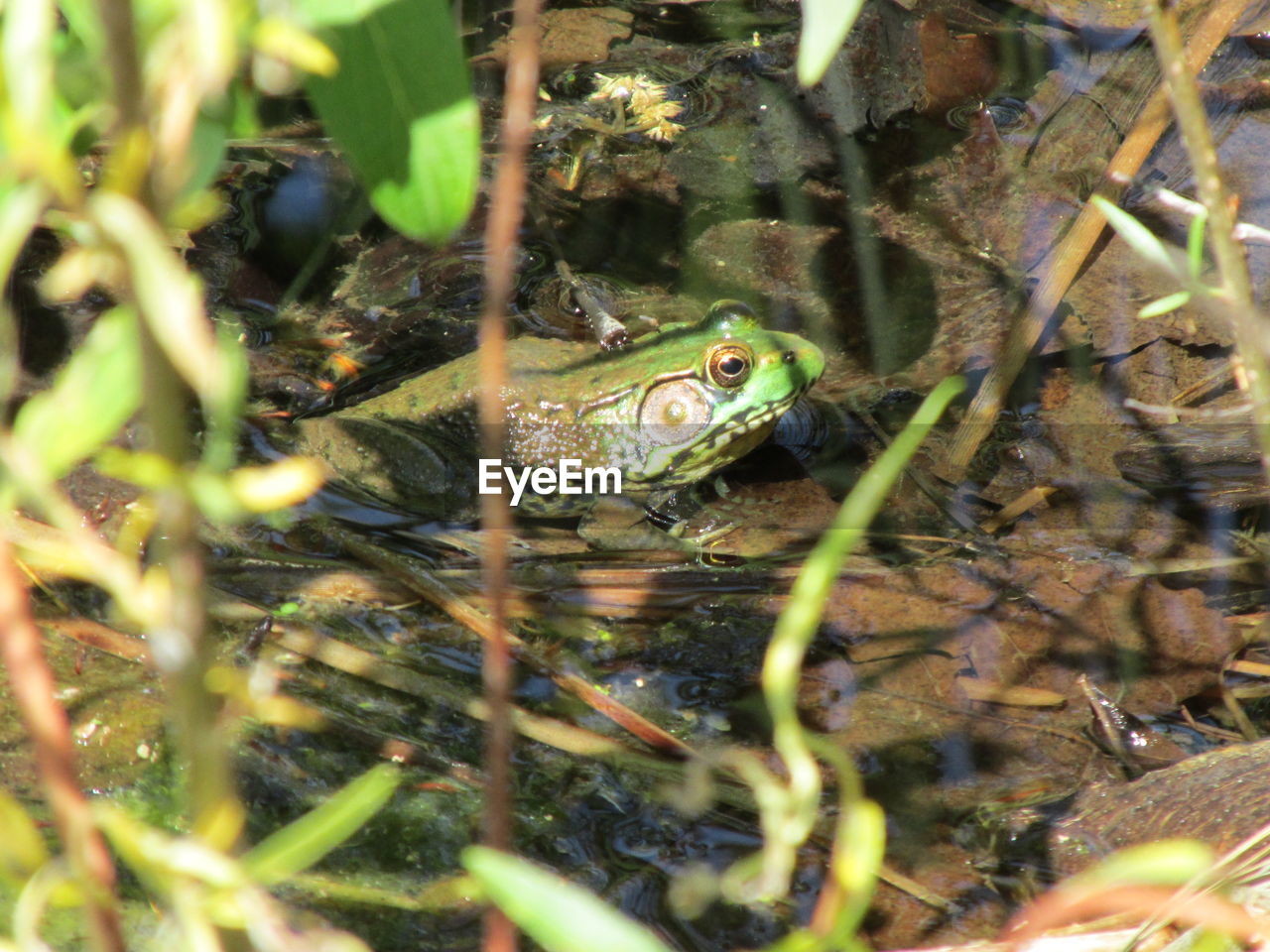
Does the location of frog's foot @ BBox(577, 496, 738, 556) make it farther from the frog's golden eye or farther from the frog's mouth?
the frog's golden eye

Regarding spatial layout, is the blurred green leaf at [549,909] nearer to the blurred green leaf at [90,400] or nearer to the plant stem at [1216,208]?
the blurred green leaf at [90,400]

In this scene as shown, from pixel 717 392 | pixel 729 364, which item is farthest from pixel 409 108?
pixel 717 392

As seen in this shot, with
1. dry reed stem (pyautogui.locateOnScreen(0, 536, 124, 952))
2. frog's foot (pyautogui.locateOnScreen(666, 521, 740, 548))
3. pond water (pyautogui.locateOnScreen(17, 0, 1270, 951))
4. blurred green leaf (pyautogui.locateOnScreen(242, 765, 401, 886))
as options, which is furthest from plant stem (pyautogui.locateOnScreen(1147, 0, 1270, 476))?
frog's foot (pyautogui.locateOnScreen(666, 521, 740, 548))

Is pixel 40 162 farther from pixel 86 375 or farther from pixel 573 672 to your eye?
pixel 573 672

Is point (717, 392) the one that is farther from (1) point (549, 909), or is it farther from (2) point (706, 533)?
(1) point (549, 909)

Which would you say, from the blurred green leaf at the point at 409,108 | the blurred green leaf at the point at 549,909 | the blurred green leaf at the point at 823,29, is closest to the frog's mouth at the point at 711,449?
the blurred green leaf at the point at 409,108

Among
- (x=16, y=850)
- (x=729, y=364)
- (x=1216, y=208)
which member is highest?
(x=1216, y=208)
